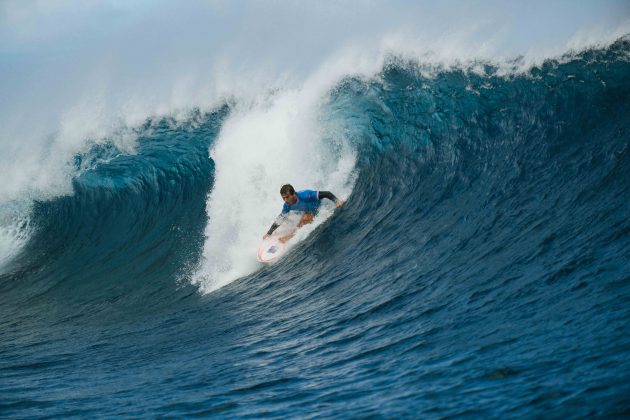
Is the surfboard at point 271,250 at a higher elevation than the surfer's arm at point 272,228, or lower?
lower

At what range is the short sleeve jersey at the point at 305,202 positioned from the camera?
10055 millimetres

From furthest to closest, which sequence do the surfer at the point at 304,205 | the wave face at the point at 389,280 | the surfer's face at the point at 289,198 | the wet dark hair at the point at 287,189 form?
the surfer at the point at 304,205 → the surfer's face at the point at 289,198 → the wet dark hair at the point at 287,189 → the wave face at the point at 389,280

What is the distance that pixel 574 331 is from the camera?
4027 mm

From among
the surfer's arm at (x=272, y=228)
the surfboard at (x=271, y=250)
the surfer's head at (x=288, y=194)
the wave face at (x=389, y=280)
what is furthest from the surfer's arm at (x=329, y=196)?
the surfboard at (x=271, y=250)

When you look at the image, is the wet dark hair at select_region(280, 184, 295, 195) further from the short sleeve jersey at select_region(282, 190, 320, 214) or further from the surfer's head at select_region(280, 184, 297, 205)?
the short sleeve jersey at select_region(282, 190, 320, 214)

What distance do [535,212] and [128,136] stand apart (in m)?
12.5

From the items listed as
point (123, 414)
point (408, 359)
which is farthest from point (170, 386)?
point (408, 359)

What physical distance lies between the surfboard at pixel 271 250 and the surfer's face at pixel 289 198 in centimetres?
59

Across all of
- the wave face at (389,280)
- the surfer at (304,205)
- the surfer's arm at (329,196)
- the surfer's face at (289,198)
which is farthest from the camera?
the surfer's arm at (329,196)

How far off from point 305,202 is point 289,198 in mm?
410

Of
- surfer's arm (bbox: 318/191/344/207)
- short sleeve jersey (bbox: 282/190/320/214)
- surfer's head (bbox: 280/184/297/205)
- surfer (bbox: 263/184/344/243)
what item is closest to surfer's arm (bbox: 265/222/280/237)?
surfer (bbox: 263/184/344/243)

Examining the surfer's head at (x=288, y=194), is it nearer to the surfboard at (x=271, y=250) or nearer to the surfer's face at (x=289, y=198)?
the surfer's face at (x=289, y=198)

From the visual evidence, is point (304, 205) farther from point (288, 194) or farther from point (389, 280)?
point (389, 280)

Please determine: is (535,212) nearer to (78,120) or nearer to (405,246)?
(405,246)
